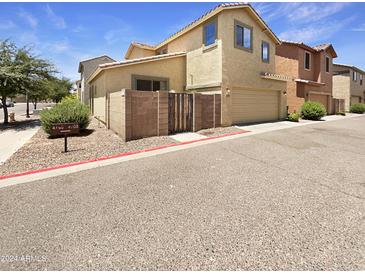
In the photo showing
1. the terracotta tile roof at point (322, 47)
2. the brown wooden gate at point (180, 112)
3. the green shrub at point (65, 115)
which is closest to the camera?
the green shrub at point (65, 115)

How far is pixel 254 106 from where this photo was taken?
15680mm

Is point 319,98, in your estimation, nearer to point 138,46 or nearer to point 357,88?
point 357,88

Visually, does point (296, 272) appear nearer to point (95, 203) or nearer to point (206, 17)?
point (95, 203)

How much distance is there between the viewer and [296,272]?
2.53 meters

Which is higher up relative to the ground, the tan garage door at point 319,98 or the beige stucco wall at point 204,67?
the beige stucco wall at point 204,67

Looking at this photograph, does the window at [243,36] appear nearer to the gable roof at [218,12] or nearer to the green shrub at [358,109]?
the gable roof at [218,12]

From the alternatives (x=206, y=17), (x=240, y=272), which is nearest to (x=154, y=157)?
(x=240, y=272)

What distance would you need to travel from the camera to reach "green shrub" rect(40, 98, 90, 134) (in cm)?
1114

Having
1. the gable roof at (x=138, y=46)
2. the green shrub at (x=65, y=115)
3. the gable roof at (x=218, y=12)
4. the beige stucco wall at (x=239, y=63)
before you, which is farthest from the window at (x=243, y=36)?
the green shrub at (x=65, y=115)

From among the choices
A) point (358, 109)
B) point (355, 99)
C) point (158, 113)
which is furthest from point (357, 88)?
point (158, 113)

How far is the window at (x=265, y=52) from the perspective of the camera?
16078mm

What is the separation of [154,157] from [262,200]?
419 centimetres

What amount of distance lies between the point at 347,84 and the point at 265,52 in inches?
882

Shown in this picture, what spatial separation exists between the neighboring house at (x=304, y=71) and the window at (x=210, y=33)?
920 cm
